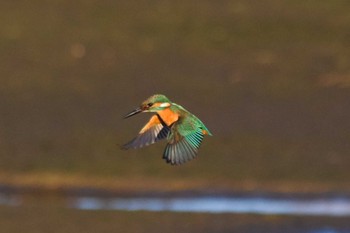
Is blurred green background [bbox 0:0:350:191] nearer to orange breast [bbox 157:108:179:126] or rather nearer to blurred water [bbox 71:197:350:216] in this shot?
blurred water [bbox 71:197:350:216]

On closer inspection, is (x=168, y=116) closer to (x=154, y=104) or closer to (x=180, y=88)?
(x=154, y=104)

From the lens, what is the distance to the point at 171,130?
6555 millimetres

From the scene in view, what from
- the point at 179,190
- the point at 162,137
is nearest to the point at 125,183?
the point at 179,190

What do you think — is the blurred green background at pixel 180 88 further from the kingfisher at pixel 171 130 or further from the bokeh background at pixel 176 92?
the kingfisher at pixel 171 130

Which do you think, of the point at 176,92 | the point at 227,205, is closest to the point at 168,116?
the point at 227,205

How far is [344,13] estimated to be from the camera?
17.9 metres

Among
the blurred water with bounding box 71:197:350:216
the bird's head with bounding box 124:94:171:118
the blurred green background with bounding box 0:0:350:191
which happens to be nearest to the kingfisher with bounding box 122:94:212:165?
the bird's head with bounding box 124:94:171:118

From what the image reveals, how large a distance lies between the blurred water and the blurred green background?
0.90 ft

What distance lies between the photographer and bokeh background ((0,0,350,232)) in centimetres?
1370

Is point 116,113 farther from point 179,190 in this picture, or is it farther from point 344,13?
point 344,13

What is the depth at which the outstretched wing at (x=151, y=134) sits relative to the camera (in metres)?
6.63

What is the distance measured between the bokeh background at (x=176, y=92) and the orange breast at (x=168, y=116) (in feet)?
17.7

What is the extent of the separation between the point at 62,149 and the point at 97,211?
2.05m

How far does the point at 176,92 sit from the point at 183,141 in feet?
30.9
